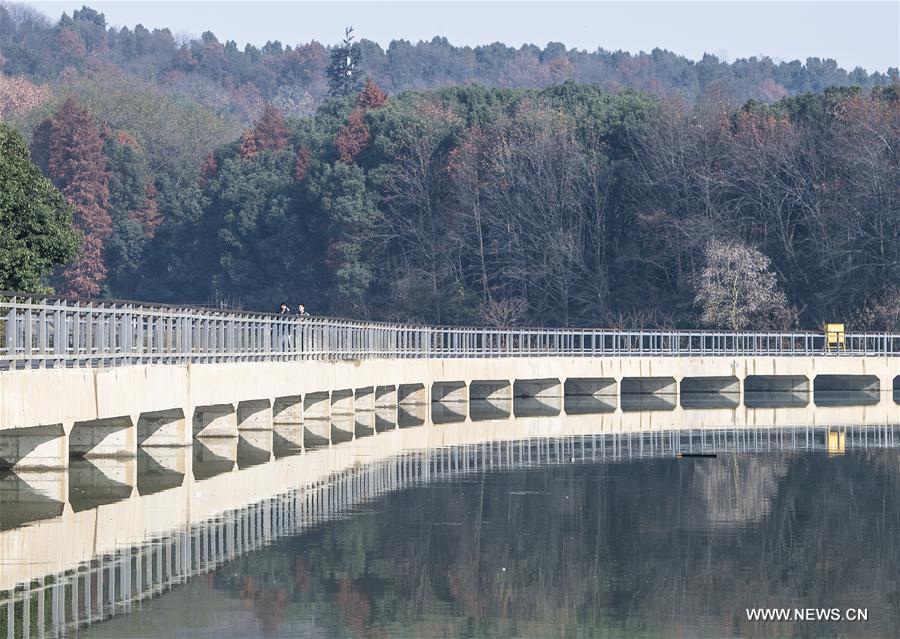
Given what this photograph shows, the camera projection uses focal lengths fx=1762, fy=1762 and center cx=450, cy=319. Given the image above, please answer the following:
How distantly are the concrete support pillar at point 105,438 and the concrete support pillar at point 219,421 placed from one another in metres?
6.59

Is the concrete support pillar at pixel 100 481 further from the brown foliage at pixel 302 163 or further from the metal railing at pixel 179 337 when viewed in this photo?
the brown foliage at pixel 302 163

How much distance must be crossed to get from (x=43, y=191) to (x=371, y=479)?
1995 cm

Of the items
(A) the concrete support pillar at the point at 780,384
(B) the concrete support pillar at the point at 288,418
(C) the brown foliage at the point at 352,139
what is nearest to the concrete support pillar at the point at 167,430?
(B) the concrete support pillar at the point at 288,418

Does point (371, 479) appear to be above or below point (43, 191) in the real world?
below

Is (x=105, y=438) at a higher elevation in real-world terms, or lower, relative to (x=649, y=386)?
higher

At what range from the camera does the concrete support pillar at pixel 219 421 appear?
133 ft

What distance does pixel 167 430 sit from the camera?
36.7 metres

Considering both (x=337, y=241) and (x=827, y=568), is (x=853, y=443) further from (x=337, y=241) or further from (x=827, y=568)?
(x=337, y=241)

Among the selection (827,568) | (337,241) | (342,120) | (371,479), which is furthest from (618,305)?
(827,568)

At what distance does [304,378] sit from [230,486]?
50.5 ft

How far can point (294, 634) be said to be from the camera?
17.6 m

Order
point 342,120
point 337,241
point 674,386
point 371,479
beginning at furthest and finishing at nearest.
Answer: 1. point 342,120
2. point 337,241
3. point 674,386
4. point 371,479

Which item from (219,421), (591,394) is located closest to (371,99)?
(591,394)

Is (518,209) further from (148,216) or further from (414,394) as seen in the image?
(414,394)
